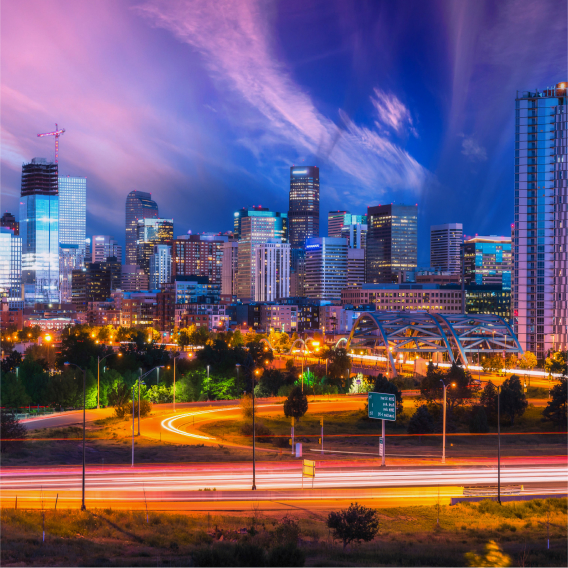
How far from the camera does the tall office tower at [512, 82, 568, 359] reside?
12769 centimetres

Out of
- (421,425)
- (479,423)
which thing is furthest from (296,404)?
(479,423)

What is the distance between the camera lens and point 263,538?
2816 centimetres

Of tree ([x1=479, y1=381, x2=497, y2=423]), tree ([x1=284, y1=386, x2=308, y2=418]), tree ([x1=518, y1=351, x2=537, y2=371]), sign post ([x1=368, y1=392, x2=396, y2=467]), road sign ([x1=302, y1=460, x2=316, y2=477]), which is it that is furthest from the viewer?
tree ([x1=518, y1=351, x2=537, y2=371])

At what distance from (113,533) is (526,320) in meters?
116

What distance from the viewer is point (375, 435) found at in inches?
2355

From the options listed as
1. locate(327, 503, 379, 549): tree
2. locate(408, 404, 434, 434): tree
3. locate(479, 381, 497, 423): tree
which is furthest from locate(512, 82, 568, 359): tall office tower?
locate(327, 503, 379, 549): tree

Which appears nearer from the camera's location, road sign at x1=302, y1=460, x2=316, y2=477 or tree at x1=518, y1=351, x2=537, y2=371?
road sign at x1=302, y1=460, x2=316, y2=477

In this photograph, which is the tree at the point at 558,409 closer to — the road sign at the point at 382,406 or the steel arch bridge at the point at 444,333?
the road sign at the point at 382,406

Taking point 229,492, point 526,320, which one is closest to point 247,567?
point 229,492

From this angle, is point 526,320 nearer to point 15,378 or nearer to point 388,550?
point 15,378

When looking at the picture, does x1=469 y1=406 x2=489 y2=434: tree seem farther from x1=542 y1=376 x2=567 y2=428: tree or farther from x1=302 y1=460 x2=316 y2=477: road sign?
x1=302 y1=460 x2=316 y2=477: road sign

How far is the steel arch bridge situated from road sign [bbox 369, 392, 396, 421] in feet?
213

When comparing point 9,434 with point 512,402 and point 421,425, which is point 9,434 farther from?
point 512,402

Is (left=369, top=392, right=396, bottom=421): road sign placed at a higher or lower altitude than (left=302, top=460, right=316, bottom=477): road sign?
higher
